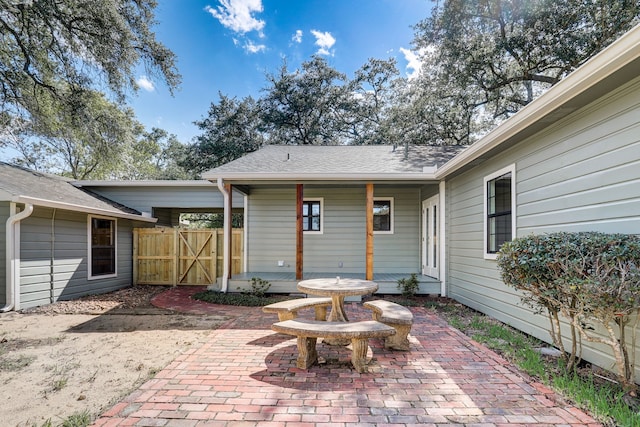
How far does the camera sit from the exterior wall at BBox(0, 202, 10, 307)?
583 cm

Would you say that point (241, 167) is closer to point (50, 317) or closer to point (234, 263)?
point (234, 263)

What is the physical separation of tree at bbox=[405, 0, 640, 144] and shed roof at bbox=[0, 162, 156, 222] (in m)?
13.4

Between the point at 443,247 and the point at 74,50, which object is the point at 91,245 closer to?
the point at 74,50

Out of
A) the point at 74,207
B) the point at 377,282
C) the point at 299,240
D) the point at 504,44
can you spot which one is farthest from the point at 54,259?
the point at 504,44

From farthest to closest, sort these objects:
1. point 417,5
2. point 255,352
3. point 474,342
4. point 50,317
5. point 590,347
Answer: point 417,5
point 50,317
point 474,342
point 255,352
point 590,347

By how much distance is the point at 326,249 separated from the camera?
845 centimetres

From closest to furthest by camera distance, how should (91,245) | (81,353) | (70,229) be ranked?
1. (81,353)
2. (70,229)
3. (91,245)

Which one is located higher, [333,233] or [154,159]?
[154,159]

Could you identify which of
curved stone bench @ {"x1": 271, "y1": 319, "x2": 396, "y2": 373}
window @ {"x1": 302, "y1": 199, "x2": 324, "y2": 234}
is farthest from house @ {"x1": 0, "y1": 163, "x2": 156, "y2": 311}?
curved stone bench @ {"x1": 271, "y1": 319, "x2": 396, "y2": 373}

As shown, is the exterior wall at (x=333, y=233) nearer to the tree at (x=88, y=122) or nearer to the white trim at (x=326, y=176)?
the white trim at (x=326, y=176)

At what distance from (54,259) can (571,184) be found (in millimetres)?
9310

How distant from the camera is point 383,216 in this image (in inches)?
333

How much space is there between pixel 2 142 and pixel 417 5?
21.5 meters

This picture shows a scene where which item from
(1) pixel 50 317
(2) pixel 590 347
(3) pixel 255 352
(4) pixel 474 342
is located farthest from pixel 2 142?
(2) pixel 590 347
